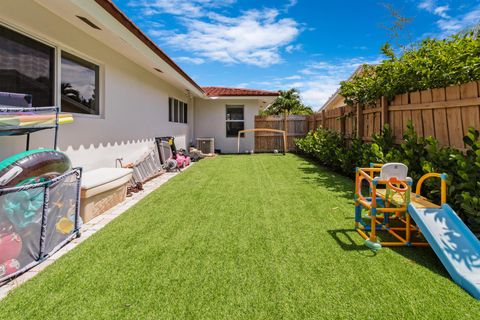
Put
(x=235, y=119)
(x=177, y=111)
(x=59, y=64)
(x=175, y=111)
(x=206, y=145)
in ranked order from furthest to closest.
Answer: (x=235, y=119) < (x=206, y=145) < (x=177, y=111) < (x=175, y=111) < (x=59, y=64)

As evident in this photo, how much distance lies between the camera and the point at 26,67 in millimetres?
3623

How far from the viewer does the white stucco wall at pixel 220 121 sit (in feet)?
48.3

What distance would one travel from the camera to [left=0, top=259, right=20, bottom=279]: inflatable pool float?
7.57 feet

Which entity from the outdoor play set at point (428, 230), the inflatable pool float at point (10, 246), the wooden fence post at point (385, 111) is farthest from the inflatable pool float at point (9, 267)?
the wooden fence post at point (385, 111)

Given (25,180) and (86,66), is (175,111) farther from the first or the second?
(25,180)

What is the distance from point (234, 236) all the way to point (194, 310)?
145cm

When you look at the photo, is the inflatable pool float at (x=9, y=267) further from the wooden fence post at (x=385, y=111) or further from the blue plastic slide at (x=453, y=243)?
the wooden fence post at (x=385, y=111)

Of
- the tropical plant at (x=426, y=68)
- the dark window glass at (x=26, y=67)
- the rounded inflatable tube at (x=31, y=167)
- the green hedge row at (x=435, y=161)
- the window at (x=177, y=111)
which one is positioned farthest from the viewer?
the window at (x=177, y=111)

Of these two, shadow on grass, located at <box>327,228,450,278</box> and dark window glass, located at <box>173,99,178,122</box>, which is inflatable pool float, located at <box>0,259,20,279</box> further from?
dark window glass, located at <box>173,99,178,122</box>

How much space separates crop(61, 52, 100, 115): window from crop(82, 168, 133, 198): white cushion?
117cm

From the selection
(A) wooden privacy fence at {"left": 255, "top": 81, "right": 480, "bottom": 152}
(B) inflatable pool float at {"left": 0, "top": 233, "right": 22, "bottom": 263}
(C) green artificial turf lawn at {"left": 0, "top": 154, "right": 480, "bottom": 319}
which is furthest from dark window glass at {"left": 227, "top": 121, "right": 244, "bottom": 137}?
(B) inflatable pool float at {"left": 0, "top": 233, "right": 22, "bottom": 263}

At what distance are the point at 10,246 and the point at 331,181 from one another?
20.3 feet

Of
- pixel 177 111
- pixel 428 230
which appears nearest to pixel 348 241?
pixel 428 230

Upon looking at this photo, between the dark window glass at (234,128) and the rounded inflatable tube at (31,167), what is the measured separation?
11.9m
